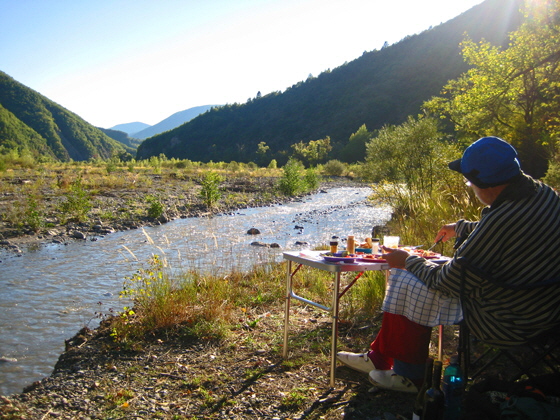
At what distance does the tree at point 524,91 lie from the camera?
1155 cm

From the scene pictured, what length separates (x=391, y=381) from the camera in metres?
2.95

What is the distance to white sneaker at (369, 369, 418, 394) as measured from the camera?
9.54 feet

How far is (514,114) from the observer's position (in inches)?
610

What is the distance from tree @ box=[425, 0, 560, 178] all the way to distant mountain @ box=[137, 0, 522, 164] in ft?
182

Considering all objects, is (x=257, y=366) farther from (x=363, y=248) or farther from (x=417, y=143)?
(x=417, y=143)

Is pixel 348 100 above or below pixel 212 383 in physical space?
above

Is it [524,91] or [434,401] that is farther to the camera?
[524,91]

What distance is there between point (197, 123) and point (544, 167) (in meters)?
119

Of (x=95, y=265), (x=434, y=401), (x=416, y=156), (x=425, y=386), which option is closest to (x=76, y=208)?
(x=95, y=265)

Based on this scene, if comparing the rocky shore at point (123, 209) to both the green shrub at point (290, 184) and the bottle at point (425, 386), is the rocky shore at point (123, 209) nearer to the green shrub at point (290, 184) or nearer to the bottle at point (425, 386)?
the green shrub at point (290, 184)

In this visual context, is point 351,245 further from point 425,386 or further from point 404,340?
point 425,386

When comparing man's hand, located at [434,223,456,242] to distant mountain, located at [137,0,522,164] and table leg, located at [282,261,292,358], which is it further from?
distant mountain, located at [137,0,522,164]

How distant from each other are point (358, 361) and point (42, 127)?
376ft

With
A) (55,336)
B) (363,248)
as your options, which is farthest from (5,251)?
(363,248)
